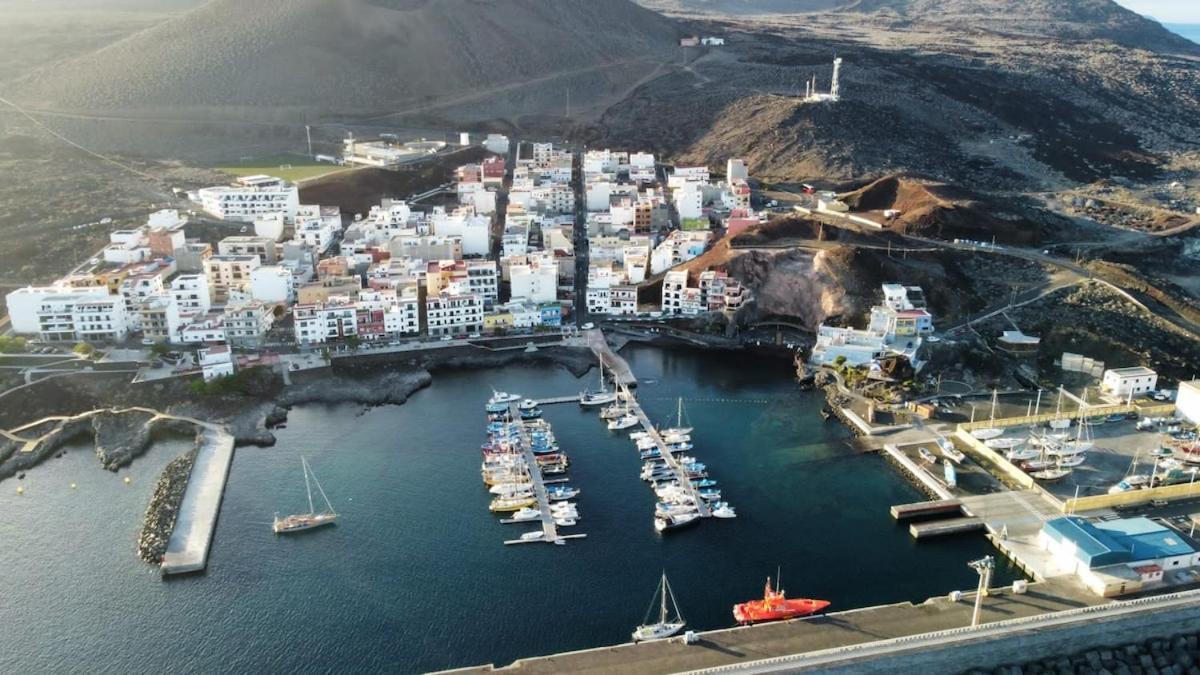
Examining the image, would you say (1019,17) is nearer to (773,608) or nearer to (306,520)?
(773,608)

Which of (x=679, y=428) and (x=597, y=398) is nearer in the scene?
(x=679, y=428)

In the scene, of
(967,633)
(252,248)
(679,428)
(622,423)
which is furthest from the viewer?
(252,248)

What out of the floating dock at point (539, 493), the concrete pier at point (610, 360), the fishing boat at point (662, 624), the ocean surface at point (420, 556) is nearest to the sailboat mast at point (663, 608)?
the fishing boat at point (662, 624)

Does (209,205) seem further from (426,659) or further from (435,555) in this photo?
(426,659)

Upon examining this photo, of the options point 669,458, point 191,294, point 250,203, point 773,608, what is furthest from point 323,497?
point 250,203

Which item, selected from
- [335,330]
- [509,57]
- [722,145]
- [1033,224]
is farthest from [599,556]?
[509,57]
